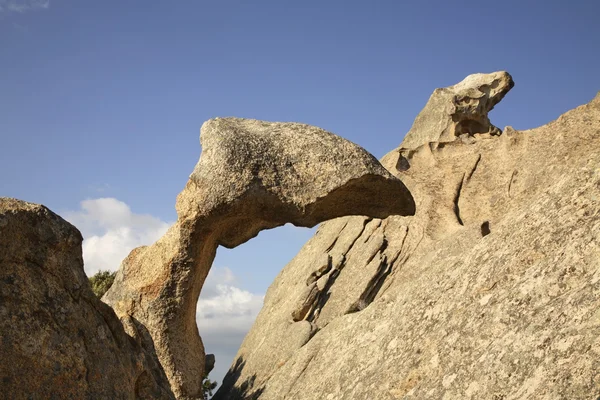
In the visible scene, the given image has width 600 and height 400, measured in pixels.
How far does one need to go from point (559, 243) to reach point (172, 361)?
9239 millimetres

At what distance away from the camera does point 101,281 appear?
28953 mm

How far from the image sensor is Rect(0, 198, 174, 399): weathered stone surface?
7406 millimetres

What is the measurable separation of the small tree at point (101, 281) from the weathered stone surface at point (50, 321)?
764 inches

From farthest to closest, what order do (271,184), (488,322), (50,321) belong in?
1. (271,184)
2. (488,322)
3. (50,321)

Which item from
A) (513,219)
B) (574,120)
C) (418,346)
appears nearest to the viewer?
(418,346)

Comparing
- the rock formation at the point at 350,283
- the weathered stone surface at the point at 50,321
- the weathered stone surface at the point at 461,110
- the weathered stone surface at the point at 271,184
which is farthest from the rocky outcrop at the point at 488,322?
the weathered stone surface at the point at 461,110

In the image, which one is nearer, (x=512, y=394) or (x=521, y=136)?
(x=512, y=394)

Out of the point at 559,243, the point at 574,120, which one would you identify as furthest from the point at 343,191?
the point at 574,120

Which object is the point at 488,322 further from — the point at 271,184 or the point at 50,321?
the point at 271,184

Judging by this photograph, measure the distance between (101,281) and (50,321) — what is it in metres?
21.9

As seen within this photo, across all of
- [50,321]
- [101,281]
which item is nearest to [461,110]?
[101,281]

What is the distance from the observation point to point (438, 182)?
2428 centimetres

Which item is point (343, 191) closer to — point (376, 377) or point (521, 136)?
point (376, 377)

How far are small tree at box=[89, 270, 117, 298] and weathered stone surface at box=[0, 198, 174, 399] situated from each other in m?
19.4
